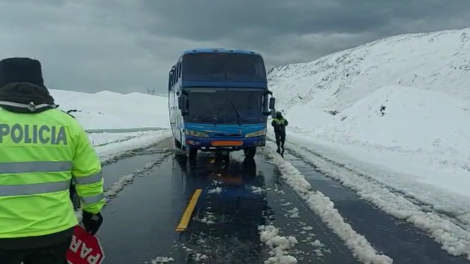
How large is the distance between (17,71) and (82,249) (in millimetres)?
1346

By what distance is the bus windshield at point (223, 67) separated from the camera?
50.8 feet

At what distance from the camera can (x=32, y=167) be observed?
2.89 meters

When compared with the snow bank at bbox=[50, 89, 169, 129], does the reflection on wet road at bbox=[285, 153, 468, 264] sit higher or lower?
higher

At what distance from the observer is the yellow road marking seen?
23.5 feet

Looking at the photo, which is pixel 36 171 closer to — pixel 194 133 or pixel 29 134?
pixel 29 134

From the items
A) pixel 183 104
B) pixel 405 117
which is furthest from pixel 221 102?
pixel 405 117

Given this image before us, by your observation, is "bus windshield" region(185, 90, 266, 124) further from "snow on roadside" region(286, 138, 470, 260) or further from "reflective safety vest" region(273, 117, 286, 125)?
"snow on roadside" region(286, 138, 470, 260)

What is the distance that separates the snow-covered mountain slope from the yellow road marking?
6069 centimetres

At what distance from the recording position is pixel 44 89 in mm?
3043

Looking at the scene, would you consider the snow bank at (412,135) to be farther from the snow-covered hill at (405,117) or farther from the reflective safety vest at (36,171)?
the reflective safety vest at (36,171)

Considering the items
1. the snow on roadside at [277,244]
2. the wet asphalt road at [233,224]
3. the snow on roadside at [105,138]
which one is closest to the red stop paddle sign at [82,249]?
the wet asphalt road at [233,224]

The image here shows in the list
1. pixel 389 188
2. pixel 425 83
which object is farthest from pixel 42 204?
pixel 425 83

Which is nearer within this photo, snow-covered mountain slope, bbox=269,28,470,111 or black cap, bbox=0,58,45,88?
black cap, bbox=0,58,45,88

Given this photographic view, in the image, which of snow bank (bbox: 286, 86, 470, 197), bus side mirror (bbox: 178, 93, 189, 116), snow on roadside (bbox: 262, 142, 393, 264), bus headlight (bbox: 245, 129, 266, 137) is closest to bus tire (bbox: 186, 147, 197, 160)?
bus side mirror (bbox: 178, 93, 189, 116)
